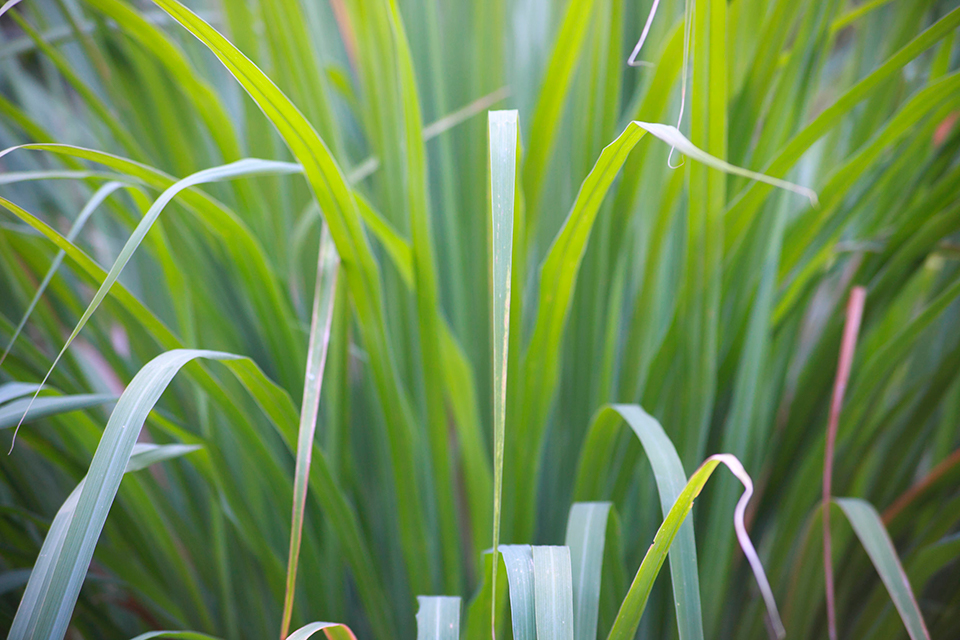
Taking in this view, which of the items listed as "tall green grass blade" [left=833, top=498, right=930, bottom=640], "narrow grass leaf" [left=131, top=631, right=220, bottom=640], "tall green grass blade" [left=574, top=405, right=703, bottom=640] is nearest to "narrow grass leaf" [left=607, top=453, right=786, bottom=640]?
"tall green grass blade" [left=574, top=405, right=703, bottom=640]

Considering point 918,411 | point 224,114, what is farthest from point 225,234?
point 918,411

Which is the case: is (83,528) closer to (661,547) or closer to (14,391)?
(14,391)

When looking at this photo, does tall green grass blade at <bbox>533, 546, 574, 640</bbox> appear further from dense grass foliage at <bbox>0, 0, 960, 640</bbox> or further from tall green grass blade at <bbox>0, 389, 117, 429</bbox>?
tall green grass blade at <bbox>0, 389, 117, 429</bbox>

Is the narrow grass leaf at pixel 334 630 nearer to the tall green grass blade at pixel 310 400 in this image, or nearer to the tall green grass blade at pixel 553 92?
the tall green grass blade at pixel 310 400

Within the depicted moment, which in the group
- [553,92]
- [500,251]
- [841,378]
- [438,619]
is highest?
[553,92]

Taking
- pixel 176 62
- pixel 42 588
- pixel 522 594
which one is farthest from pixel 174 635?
pixel 176 62

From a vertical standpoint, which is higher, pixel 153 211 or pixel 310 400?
pixel 153 211

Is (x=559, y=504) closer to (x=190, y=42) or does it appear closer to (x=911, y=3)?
(x=911, y=3)
